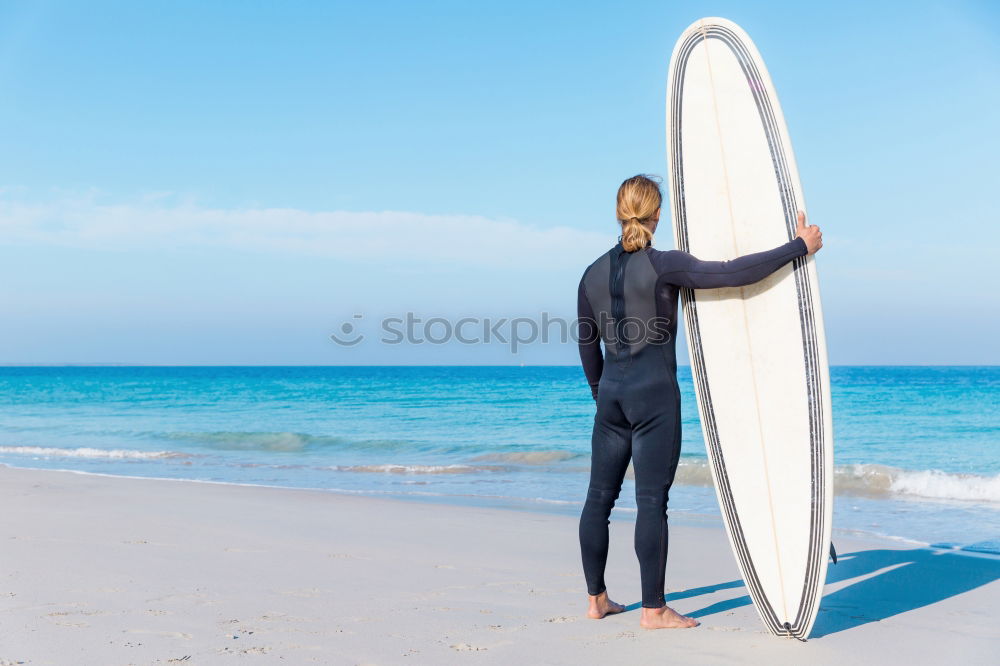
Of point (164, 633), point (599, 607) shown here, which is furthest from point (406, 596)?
point (164, 633)

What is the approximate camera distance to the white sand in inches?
107

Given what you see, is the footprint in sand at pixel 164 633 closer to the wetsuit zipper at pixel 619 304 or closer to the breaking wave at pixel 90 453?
the wetsuit zipper at pixel 619 304

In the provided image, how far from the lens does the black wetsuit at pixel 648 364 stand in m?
2.82

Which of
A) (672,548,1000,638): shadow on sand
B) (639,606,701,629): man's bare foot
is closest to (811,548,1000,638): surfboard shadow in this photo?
(672,548,1000,638): shadow on sand

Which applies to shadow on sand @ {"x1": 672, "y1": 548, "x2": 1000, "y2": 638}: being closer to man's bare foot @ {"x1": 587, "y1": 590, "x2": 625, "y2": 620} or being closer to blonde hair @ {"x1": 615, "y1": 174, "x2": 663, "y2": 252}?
man's bare foot @ {"x1": 587, "y1": 590, "x2": 625, "y2": 620}

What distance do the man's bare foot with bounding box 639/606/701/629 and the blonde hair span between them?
4.37ft

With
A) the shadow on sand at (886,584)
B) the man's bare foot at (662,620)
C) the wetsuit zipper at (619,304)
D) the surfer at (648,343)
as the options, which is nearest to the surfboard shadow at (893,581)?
the shadow on sand at (886,584)

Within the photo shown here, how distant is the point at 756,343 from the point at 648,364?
17.2 inches

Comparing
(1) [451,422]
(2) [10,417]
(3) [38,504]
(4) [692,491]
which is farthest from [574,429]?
(2) [10,417]

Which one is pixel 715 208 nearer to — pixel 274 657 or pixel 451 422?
pixel 274 657

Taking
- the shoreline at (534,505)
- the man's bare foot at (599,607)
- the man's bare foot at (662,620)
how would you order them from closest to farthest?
the man's bare foot at (662,620)
the man's bare foot at (599,607)
the shoreline at (534,505)

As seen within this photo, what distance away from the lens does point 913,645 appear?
2.88 m

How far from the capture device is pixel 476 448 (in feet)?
43.7

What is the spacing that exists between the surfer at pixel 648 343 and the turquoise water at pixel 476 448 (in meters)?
3.30
